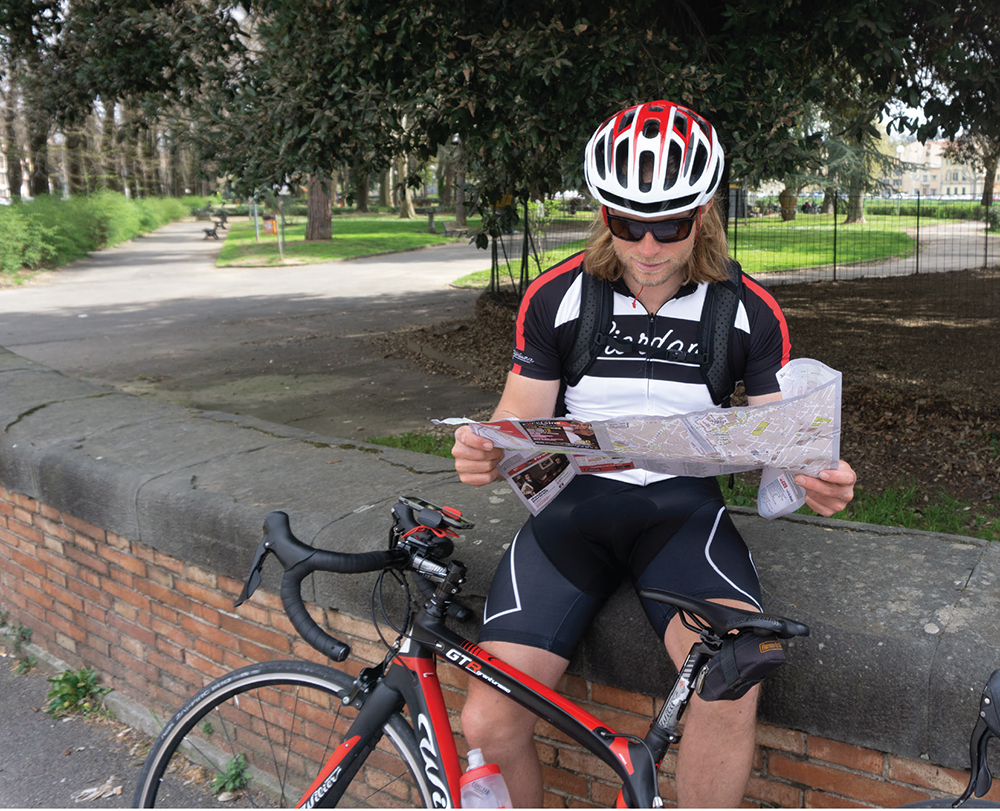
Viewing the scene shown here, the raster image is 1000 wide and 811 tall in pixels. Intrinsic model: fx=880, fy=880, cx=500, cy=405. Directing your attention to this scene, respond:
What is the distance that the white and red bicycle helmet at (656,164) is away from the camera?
218 centimetres

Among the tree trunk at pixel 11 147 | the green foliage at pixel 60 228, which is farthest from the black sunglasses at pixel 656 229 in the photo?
the tree trunk at pixel 11 147

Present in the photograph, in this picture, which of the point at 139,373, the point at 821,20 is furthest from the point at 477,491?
the point at 139,373

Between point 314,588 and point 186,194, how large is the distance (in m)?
97.8

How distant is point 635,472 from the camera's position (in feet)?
7.51

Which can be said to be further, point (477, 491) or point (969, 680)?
point (477, 491)

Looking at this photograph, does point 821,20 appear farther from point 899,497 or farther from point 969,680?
point 969,680

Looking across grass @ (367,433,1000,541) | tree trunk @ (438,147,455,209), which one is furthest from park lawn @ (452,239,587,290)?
grass @ (367,433,1000,541)

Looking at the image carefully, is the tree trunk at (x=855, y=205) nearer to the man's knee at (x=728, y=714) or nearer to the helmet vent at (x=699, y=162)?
the helmet vent at (x=699, y=162)

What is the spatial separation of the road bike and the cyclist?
10 centimetres

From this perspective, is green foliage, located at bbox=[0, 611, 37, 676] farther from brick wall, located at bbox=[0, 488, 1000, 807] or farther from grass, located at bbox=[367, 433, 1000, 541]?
grass, located at bbox=[367, 433, 1000, 541]

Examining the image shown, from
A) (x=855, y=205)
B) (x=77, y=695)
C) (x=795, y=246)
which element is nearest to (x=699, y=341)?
→ (x=77, y=695)

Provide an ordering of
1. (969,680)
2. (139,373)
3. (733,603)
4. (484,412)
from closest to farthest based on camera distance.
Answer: (969,680)
(733,603)
(484,412)
(139,373)

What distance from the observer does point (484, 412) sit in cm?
807

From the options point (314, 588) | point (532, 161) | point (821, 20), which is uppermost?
Answer: point (821, 20)
